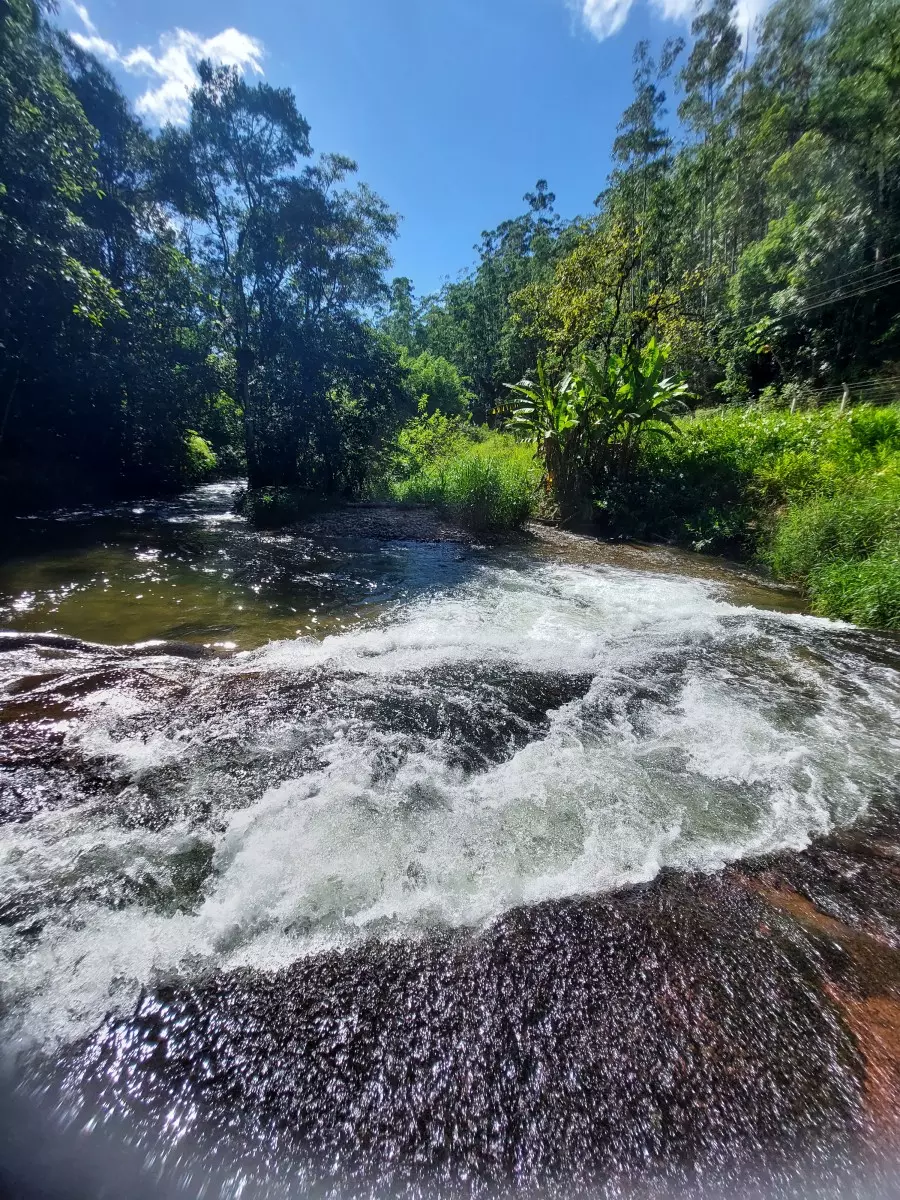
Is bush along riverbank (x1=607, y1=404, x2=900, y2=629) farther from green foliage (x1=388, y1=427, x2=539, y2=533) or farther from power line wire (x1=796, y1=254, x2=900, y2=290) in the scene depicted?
power line wire (x1=796, y1=254, x2=900, y2=290)

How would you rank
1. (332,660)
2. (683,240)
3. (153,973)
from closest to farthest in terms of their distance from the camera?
(153,973)
(332,660)
(683,240)

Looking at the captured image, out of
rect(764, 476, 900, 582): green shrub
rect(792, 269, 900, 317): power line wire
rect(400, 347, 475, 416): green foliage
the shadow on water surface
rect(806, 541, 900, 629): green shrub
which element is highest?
rect(792, 269, 900, 317): power line wire

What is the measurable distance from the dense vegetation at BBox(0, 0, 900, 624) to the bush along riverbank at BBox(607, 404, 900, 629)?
0.16ft

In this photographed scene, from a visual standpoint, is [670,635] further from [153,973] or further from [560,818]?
[153,973]

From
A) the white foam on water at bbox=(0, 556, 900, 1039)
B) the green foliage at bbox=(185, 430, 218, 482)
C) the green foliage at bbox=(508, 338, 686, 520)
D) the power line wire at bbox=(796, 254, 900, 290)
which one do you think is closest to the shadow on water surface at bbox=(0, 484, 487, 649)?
the white foam on water at bbox=(0, 556, 900, 1039)

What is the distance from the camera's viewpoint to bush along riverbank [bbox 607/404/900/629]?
581 cm

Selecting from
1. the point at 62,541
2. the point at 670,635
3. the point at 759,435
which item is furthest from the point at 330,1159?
the point at 759,435

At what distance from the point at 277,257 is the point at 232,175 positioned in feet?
7.08

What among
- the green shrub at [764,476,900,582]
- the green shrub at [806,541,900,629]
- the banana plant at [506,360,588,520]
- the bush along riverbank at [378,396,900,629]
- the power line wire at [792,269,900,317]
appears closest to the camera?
the green shrub at [806,541,900,629]

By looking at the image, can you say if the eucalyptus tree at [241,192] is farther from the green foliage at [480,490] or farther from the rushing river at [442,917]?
the rushing river at [442,917]

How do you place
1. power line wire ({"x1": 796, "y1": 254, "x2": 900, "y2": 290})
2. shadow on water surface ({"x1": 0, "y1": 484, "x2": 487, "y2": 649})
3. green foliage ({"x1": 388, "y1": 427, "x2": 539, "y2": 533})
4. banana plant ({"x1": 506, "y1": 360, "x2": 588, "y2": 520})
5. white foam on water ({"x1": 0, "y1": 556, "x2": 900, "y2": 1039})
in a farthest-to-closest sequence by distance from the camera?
power line wire ({"x1": 796, "y1": 254, "x2": 900, "y2": 290})
green foliage ({"x1": 388, "y1": 427, "x2": 539, "y2": 533})
banana plant ({"x1": 506, "y1": 360, "x2": 588, "y2": 520})
shadow on water surface ({"x1": 0, "y1": 484, "x2": 487, "y2": 649})
white foam on water ({"x1": 0, "y1": 556, "x2": 900, "y2": 1039})

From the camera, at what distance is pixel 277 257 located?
13.4 meters

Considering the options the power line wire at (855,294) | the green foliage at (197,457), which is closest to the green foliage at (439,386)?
the green foliage at (197,457)

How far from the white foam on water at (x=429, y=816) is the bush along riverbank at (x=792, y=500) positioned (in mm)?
1823
